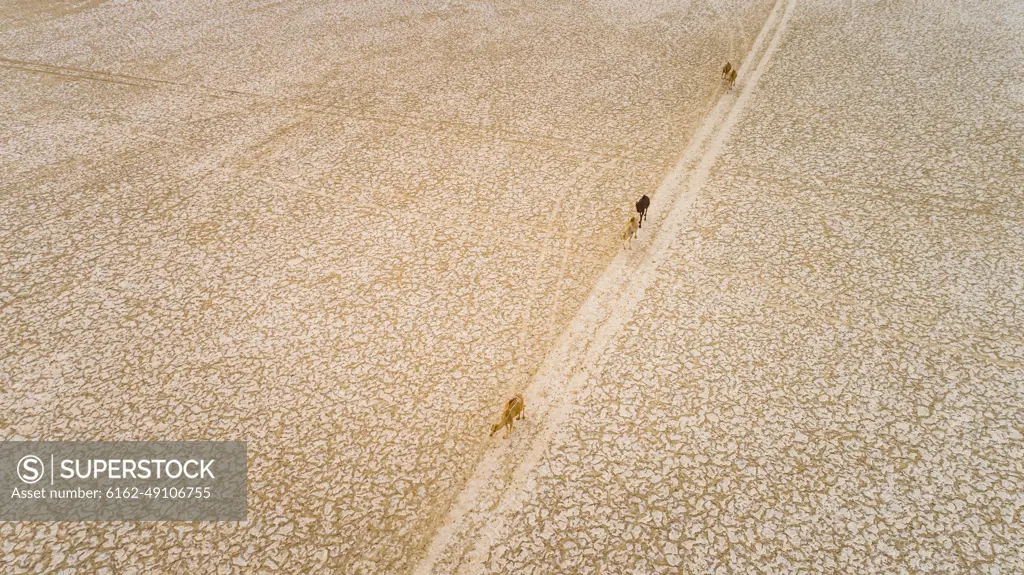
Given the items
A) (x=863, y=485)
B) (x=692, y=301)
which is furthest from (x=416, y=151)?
(x=863, y=485)

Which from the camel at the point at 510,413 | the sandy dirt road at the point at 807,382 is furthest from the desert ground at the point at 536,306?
the camel at the point at 510,413

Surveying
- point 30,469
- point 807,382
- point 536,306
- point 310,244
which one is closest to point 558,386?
point 536,306

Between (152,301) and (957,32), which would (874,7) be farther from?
(152,301)
